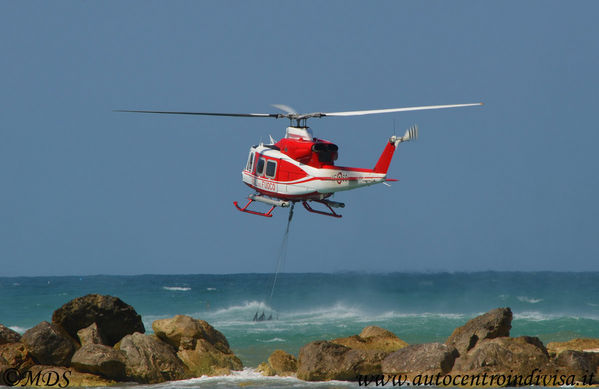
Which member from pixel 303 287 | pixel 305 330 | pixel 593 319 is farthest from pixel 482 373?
pixel 303 287

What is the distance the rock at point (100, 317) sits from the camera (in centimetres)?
1897

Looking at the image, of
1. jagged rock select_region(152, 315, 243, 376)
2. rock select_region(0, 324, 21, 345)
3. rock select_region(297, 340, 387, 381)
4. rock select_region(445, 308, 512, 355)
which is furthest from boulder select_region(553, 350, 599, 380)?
rock select_region(0, 324, 21, 345)

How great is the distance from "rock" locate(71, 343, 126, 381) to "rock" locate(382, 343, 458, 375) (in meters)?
5.84

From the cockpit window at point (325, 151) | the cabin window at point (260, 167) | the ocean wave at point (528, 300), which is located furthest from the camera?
the ocean wave at point (528, 300)

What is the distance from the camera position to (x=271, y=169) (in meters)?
22.3

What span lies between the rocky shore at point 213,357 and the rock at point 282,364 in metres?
0.02

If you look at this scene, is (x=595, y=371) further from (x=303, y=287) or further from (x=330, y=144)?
(x=303, y=287)

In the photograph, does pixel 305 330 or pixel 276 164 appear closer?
pixel 276 164

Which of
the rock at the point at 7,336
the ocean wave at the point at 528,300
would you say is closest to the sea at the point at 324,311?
the ocean wave at the point at 528,300

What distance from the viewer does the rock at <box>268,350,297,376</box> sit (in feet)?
60.4

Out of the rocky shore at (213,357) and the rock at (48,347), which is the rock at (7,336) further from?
the rock at (48,347)

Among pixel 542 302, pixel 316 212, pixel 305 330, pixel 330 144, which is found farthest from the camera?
pixel 542 302

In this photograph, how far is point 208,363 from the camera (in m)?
18.4

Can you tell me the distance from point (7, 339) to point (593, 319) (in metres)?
27.2
